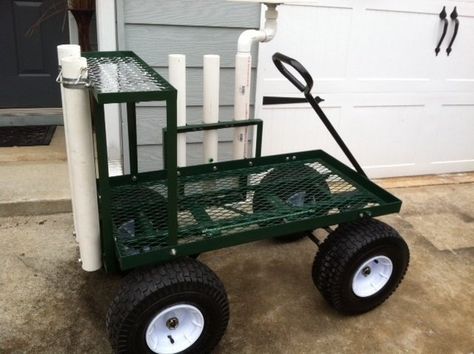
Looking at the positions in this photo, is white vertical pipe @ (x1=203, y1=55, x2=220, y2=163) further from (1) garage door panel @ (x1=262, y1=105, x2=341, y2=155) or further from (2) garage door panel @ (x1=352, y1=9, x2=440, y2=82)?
(2) garage door panel @ (x1=352, y1=9, x2=440, y2=82)

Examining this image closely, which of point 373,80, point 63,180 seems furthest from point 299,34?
point 63,180

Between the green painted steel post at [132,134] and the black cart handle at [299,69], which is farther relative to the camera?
the green painted steel post at [132,134]

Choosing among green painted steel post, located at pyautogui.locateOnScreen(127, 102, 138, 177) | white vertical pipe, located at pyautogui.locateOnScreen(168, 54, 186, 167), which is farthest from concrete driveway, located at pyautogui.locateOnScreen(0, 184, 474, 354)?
white vertical pipe, located at pyautogui.locateOnScreen(168, 54, 186, 167)

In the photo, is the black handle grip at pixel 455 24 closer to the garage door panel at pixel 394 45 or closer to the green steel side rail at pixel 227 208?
the garage door panel at pixel 394 45

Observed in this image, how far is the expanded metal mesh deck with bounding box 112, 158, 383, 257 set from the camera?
2027 millimetres

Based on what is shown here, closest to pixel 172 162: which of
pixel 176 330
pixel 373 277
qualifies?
pixel 176 330

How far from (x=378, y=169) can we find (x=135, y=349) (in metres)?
2.84

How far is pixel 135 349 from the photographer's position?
1.83m

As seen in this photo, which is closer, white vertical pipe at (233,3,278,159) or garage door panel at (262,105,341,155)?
white vertical pipe at (233,3,278,159)

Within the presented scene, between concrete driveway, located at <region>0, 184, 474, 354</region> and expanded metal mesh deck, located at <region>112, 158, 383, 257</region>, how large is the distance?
502mm

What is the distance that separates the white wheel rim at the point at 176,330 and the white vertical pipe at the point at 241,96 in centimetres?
119

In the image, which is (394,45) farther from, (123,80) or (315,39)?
(123,80)

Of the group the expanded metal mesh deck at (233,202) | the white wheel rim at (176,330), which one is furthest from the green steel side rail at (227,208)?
the white wheel rim at (176,330)

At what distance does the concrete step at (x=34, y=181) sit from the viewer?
307cm
